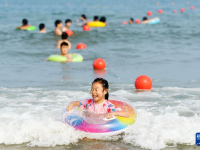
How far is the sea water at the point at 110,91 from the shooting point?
17.0 feet

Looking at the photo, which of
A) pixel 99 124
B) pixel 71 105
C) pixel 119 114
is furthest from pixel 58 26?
pixel 99 124

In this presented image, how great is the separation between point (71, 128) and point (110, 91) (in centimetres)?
298

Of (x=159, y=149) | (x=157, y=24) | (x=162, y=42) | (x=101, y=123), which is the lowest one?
(x=159, y=149)

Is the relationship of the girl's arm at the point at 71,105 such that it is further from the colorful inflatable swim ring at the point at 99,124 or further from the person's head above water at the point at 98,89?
the person's head above water at the point at 98,89

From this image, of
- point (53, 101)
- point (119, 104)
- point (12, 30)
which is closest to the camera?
point (119, 104)

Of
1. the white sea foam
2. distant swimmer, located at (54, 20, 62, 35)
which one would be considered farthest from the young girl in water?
distant swimmer, located at (54, 20, 62, 35)

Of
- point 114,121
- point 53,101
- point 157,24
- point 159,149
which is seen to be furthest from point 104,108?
point 157,24

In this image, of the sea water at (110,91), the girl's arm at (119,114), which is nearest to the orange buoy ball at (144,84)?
the sea water at (110,91)

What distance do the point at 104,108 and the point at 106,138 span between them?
1.44 ft

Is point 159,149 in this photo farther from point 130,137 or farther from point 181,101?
point 181,101

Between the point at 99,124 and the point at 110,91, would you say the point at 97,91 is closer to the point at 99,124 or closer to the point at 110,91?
the point at 99,124

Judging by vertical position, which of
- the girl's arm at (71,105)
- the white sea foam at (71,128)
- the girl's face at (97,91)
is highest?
the girl's face at (97,91)

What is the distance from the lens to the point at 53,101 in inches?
285

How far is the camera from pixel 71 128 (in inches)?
205
